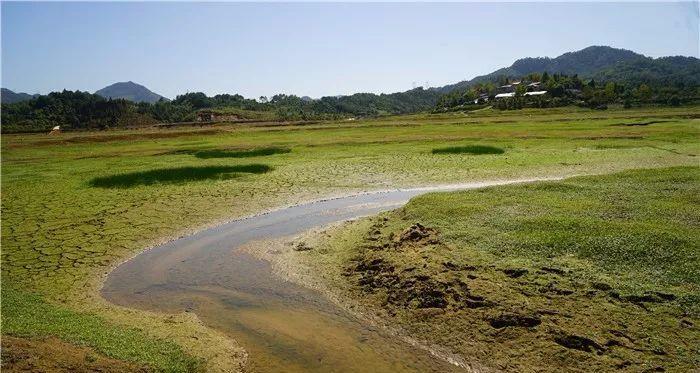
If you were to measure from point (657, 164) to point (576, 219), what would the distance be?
21.9 metres

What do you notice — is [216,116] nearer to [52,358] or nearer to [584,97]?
[584,97]

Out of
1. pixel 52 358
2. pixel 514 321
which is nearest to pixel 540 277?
pixel 514 321

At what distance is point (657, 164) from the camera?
31.4 metres

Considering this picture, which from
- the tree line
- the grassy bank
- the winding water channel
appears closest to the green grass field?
the winding water channel

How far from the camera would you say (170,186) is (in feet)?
92.7

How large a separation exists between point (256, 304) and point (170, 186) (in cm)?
1808

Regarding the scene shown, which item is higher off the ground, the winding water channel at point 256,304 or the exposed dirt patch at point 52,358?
the exposed dirt patch at point 52,358

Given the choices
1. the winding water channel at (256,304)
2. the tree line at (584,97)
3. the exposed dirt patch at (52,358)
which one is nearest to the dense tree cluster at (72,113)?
the tree line at (584,97)

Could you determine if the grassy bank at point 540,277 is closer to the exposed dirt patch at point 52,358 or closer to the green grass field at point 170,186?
the green grass field at point 170,186

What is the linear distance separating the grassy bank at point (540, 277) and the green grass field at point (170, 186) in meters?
5.08

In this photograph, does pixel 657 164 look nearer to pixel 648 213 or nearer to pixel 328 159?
pixel 648 213

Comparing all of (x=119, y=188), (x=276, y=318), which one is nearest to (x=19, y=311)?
(x=276, y=318)

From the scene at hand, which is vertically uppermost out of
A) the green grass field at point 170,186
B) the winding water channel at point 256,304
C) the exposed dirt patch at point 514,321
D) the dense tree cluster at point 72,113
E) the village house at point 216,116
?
the dense tree cluster at point 72,113

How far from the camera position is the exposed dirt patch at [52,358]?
7.79 metres
